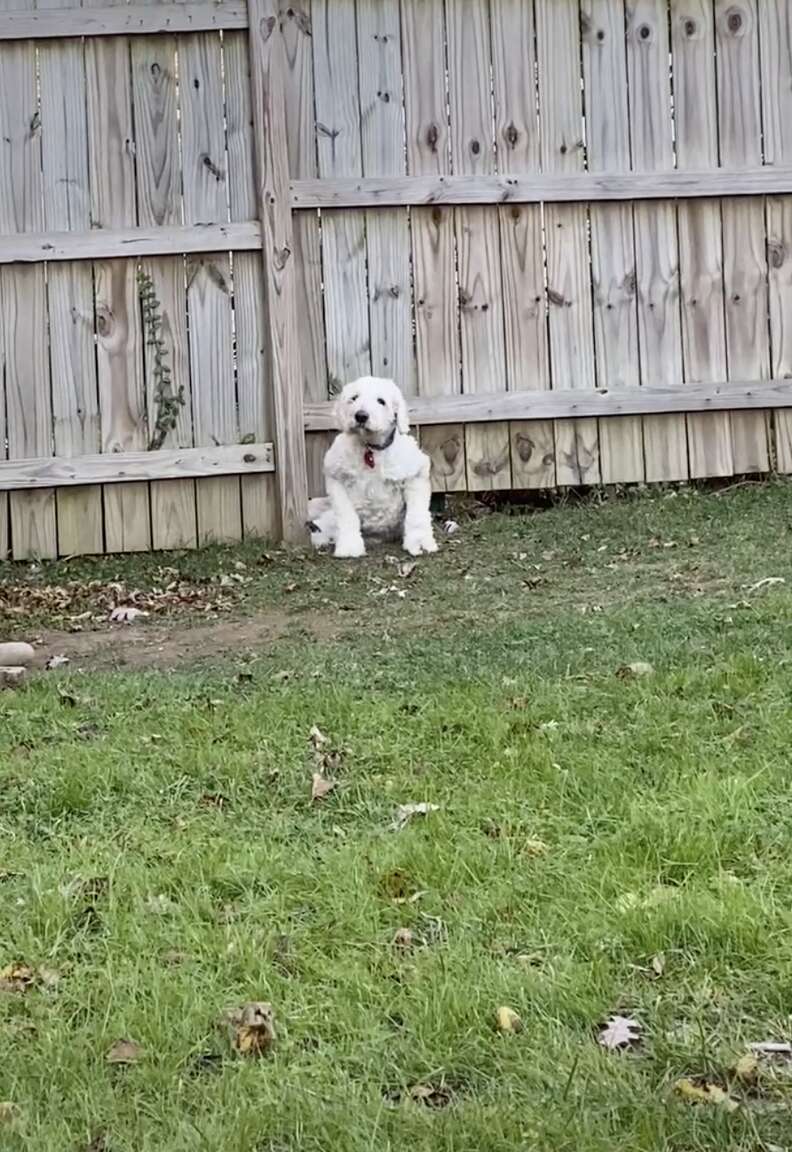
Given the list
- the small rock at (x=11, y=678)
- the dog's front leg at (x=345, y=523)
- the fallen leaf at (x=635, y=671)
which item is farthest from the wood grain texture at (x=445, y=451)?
the fallen leaf at (x=635, y=671)

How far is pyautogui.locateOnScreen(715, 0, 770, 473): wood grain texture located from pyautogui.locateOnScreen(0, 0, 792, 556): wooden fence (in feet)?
0.05

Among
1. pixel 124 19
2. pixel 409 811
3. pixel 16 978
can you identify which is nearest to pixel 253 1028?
pixel 16 978

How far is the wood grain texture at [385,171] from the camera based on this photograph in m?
7.02

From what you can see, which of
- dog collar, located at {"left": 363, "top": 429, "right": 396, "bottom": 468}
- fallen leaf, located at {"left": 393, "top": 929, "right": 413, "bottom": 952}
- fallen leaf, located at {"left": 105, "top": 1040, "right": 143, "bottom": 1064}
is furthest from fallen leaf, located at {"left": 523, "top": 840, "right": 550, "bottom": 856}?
dog collar, located at {"left": 363, "top": 429, "right": 396, "bottom": 468}

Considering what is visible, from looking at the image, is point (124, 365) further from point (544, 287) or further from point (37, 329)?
point (544, 287)

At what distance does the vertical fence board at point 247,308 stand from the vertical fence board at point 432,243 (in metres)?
0.86

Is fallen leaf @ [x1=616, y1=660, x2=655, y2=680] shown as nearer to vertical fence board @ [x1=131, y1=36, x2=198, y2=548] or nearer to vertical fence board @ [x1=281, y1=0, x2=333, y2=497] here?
vertical fence board @ [x1=281, y1=0, x2=333, y2=497]

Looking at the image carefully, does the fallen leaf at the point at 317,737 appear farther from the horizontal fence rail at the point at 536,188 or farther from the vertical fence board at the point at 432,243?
the horizontal fence rail at the point at 536,188

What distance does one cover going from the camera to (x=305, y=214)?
23.1 feet

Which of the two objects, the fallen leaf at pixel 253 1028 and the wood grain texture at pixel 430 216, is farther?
the wood grain texture at pixel 430 216

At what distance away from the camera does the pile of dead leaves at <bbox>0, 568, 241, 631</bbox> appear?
5660 millimetres

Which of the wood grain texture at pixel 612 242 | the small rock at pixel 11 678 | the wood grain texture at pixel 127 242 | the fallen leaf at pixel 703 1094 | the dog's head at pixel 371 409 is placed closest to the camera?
the fallen leaf at pixel 703 1094

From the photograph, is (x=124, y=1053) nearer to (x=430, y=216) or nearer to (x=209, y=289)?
(x=209, y=289)

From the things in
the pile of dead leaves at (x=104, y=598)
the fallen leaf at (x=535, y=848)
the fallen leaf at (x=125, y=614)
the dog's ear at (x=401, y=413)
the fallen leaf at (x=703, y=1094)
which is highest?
the dog's ear at (x=401, y=413)
